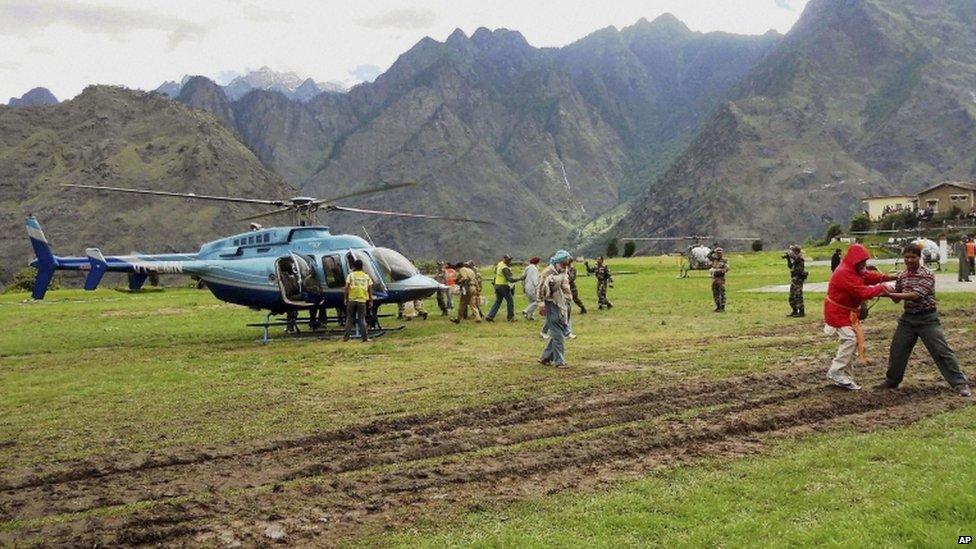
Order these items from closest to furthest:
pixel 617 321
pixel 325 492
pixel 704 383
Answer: pixel 325 492 → pixel 704 383 → pixel 617 321

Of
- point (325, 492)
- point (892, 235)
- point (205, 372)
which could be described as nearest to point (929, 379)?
point (325, 492)

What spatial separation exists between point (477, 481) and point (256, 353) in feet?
38.3

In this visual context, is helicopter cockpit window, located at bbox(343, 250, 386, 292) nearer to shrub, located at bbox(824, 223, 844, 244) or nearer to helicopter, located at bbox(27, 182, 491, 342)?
helicopter, located at bbox(27, 182, 491, 342)

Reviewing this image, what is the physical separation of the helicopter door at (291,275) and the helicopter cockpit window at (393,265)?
71.7 inches

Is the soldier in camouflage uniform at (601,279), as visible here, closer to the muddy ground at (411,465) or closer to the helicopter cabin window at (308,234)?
the helicopter cabin window at (308,234)

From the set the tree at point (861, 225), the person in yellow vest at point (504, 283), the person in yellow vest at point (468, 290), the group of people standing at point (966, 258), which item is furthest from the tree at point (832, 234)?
the person in yellow vest at point (468, 290)

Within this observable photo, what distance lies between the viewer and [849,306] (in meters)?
11.3

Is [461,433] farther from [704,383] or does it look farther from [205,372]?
[205,372]

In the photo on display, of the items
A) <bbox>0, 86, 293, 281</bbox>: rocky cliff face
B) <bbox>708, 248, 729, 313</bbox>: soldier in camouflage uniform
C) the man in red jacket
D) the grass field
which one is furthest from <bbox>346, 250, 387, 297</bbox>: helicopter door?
<bbox>0, 86, 293, 281</bbox>: rocky cliff face

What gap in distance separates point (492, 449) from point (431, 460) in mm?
748

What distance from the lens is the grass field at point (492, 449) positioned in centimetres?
638

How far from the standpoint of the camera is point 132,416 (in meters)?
11.2

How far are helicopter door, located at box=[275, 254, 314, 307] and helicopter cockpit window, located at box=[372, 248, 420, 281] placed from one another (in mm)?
1821

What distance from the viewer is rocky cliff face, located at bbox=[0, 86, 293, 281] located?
516ft
